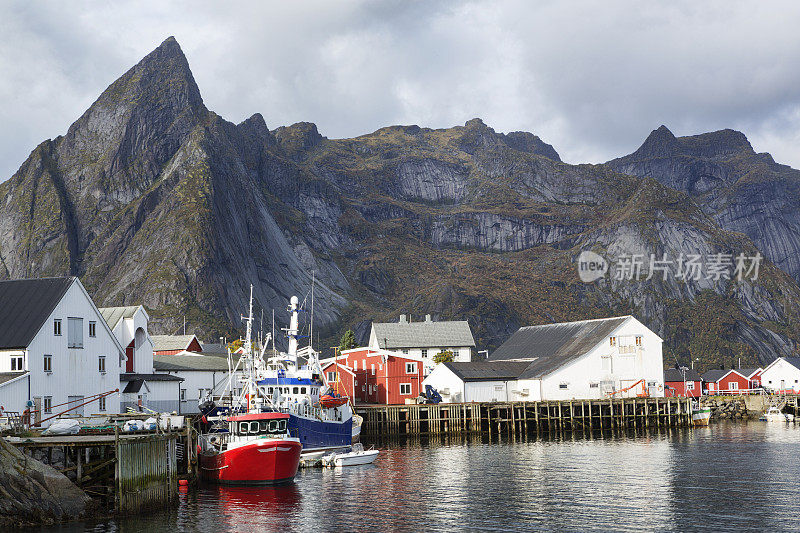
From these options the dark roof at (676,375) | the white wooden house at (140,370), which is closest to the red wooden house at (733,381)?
the dark roof at (676,375)

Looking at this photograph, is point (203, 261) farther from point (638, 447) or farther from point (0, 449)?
point (0, 449)

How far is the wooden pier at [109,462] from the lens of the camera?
3534 cm

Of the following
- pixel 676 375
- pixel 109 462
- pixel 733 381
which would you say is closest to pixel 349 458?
pixel 109 462

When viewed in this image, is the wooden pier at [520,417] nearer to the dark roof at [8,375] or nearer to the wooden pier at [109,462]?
the dark roof at [8,375]

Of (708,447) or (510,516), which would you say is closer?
(510,516)

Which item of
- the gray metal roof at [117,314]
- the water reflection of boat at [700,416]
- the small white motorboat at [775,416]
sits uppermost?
the gray metal roof at [117,314]

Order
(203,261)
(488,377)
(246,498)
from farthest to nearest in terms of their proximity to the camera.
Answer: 1. (203,261)
2. (488,377)
3. (246,498)

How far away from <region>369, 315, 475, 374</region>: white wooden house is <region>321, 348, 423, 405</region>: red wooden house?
2528 centimetres

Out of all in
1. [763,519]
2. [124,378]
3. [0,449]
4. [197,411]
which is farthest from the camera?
[197,411]

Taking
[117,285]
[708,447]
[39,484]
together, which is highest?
[117,285]

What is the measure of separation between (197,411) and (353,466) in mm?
22785

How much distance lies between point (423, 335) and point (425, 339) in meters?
0.82

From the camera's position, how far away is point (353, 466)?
5775 cm

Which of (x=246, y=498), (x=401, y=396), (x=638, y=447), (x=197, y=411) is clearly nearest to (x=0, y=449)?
(x=246, y=498)
